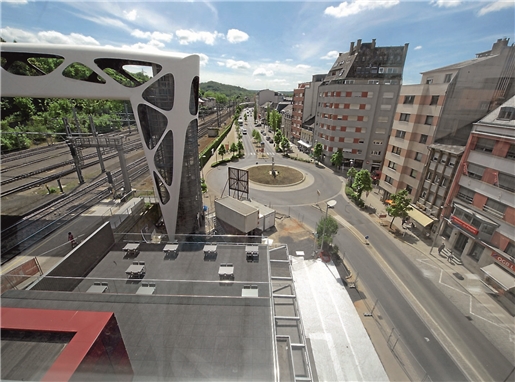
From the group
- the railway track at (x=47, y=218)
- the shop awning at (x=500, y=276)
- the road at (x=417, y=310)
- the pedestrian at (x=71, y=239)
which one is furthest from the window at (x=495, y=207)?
the railway track at (x=47, y=218)

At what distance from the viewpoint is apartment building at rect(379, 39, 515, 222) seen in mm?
15562

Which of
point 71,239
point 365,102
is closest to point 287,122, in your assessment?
point 365,102

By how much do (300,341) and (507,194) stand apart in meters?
15.2

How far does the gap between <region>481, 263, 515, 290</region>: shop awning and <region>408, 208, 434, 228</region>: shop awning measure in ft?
15.9

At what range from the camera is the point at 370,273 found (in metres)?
14.6

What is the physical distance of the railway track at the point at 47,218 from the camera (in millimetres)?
11572

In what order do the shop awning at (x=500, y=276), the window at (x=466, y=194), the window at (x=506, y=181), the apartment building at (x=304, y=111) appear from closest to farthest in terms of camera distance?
the shop awning at (x=500, y=276) → the window at (x=506, y=181) → the window at (x=466, y=194) → the apartment building at (x=304, y=111)

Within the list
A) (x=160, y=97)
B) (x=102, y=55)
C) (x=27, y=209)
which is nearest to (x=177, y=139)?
(x=160, y=97)

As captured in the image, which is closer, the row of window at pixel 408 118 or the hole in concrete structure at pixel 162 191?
the hole in concrete structure at pixel 162 191

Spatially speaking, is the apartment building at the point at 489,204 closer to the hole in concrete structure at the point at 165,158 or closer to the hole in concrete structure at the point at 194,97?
the hole in concrete structure at the point at 194,97

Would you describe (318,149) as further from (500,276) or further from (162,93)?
(162,93)

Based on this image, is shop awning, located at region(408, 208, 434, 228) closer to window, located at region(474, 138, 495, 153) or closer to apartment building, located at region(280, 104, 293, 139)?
window, located at region(474, 138, 495, 153)

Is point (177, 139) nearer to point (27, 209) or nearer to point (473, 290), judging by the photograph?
point (27, 209)

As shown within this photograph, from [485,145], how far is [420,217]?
6.94 metres
